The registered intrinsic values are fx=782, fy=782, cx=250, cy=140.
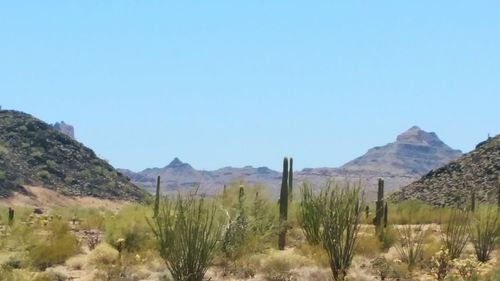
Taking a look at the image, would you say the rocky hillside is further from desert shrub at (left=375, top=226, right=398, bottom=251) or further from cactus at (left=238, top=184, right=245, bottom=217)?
desert shrub at (left=375, top=226, right=398, bottom=251)

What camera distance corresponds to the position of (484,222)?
21.2 metres

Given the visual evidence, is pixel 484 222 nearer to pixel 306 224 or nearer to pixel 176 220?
pixel 306 224

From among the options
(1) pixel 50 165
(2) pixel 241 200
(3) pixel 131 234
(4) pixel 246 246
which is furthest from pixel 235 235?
(1) pixel 50 165

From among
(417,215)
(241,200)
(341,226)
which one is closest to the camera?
(341,226)

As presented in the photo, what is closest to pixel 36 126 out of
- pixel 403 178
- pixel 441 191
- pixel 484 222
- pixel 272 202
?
pixel 441 191

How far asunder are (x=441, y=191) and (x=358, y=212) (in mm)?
35271

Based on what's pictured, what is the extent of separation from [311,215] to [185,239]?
5.18 meters

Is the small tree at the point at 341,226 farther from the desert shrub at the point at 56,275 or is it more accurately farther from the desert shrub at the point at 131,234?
the desert shrub at the point at 56,275

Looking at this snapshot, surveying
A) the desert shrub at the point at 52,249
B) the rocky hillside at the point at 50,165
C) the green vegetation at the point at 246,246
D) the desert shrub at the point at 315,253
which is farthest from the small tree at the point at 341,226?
the rocky hillside at the point at 50,165

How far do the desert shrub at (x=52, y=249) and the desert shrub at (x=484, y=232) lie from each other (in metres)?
10.4

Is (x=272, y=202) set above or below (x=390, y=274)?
above

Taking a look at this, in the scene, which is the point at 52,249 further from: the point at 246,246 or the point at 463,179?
the point at 463,179

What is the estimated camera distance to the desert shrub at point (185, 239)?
15.1 m

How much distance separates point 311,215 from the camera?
19547 mm
